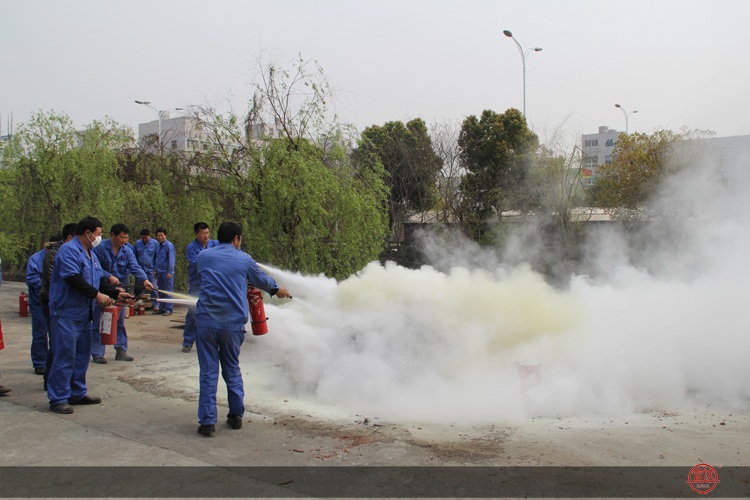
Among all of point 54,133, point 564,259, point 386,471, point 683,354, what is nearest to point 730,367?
point 683,354

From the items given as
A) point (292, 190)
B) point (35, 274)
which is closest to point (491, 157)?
point (292, 190)

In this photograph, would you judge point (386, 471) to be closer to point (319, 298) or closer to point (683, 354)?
point (319, 298)

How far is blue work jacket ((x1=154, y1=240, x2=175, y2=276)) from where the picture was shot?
1128 centimetres

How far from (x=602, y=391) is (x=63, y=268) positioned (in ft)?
18.3

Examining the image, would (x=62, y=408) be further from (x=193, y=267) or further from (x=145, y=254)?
(x=145, y=254)

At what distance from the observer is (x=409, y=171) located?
78.4ft

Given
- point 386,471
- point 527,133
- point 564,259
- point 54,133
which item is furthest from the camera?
point 527,133

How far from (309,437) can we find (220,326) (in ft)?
4.05

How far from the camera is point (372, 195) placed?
1195 centimetres

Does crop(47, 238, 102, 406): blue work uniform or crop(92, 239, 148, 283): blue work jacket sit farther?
crop(92, 239, 148, 283): blue work jacket

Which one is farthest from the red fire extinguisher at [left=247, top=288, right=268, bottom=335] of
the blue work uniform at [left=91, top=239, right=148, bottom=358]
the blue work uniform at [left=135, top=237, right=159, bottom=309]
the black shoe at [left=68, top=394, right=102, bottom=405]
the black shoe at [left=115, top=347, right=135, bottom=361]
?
the blue work uniform at [left=135, top=237, right=159, bottom=309]

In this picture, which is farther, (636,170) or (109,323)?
(636,170)

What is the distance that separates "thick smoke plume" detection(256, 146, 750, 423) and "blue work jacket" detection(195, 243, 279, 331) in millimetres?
1336

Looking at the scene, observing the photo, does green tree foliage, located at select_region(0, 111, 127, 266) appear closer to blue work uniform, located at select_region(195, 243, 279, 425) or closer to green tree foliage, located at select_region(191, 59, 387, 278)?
green tree foliage, located at select_region(191, 59, 387, 278)
